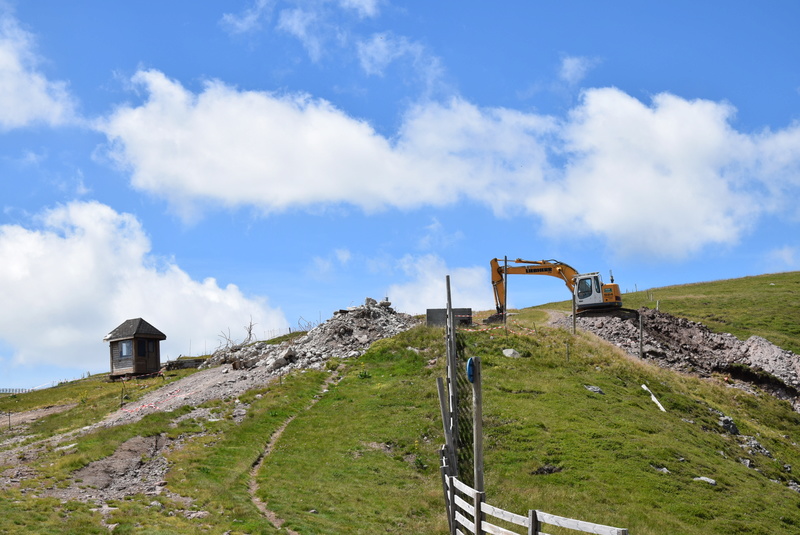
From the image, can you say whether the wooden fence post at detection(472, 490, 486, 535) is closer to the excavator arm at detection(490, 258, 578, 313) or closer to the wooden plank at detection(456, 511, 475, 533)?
the wooden plank at detection(456, 511, 475, 533)

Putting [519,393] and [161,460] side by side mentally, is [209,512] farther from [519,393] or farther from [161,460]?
[519,393]

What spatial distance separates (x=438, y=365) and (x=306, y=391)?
9338mm

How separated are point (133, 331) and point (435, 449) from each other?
Result: 53.8 metres

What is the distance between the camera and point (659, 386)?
45.4m

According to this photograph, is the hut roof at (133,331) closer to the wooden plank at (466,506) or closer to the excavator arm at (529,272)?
the excavator arm at (529,272)

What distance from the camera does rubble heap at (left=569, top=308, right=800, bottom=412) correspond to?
58562 mm

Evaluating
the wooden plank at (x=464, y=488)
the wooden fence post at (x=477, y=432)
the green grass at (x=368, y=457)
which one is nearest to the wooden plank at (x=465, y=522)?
the wooden plank at (x=464, y=488)

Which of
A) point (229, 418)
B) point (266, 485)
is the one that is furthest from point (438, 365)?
point (266, 485)

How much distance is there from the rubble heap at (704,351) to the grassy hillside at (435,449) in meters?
5.57

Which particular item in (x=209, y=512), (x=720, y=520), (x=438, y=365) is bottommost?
(x=720, y=520)

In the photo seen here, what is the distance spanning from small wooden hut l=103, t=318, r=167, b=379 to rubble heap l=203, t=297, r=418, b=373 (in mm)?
17000

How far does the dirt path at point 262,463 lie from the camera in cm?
2391

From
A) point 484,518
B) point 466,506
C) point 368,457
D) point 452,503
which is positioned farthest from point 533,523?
point 368,457

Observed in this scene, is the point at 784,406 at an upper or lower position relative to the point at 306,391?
lower
